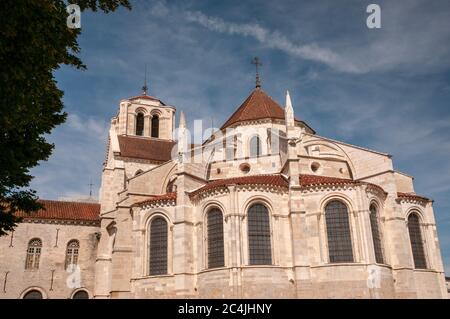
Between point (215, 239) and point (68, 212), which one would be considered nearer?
point (215, 239)

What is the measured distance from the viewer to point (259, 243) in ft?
67.3

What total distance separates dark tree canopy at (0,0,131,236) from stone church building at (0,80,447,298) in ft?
37.2

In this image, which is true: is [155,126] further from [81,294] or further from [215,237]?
[215,237]

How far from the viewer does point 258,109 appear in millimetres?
29156

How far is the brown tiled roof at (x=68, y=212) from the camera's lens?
97.8ft

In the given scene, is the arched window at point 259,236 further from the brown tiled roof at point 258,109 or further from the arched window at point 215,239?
the brown tiled roof at point 258,109

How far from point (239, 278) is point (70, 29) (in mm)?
13481

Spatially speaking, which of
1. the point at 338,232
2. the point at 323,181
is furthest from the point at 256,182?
the point at 338,232

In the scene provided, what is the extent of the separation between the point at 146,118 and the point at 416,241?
2477cm

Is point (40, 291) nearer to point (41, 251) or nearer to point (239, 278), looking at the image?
point (41, 251)

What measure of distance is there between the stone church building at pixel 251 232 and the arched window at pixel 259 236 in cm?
5

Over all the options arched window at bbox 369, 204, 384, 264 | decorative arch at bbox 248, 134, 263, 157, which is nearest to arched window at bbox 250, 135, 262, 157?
decorative arch at bbox 248, 134, 263, 157

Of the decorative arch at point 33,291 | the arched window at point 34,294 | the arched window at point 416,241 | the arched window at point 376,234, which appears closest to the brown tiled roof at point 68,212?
the decorative arch at point 33,291

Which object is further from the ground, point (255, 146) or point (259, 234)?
point (255, 146)
